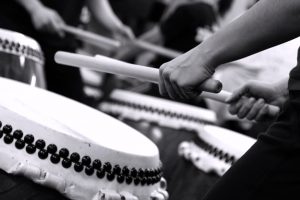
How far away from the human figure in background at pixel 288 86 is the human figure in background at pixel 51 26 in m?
1.36

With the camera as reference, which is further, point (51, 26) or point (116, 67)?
point (51, 26)

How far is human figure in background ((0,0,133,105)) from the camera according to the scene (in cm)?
217

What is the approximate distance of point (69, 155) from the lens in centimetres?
110

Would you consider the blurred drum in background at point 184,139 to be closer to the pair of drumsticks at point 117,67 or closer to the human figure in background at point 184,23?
the pair of drumsticks at point 117,67

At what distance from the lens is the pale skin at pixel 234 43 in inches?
32.2

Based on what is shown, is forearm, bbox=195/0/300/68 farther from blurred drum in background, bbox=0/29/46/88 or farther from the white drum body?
blurred drum in background, bbox=0/29/46/88

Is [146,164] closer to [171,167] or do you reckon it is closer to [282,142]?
[282,142]

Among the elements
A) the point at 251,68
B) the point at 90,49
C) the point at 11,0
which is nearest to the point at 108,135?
the point at 11,0

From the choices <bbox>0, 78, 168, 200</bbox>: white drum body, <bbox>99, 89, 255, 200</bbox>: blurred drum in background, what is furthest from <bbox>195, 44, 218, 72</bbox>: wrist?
<bbox>99, 89, 255, 200</bbox>: blurred drum in background

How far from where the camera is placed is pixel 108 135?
123 centimetres

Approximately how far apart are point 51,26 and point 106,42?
26 cm

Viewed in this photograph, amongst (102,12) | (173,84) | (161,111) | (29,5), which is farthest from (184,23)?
(173,84)

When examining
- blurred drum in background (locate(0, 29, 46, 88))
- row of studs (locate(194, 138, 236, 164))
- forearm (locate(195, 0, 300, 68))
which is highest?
forearm (locate(195, 0, 300, 68))

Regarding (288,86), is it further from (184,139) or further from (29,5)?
(29,5)
